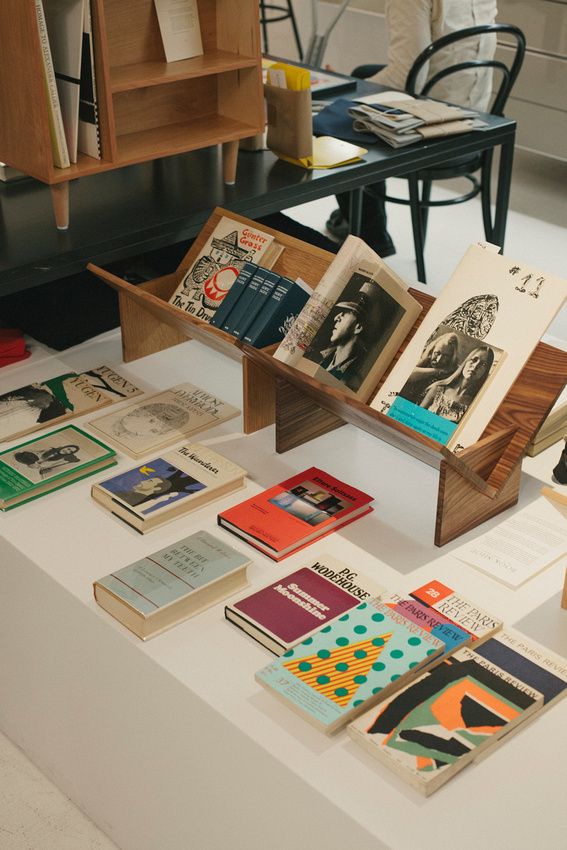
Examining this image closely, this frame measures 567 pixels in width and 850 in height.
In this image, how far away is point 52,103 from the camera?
2188 millimetres

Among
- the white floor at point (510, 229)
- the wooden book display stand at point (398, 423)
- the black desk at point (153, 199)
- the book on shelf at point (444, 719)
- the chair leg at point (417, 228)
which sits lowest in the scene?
the white floor at point (510, 229)

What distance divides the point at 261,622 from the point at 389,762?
0.31m

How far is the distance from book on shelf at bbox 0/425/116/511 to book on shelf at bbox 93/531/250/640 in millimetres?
309

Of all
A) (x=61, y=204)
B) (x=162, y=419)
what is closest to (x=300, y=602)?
(x=162, y=419)

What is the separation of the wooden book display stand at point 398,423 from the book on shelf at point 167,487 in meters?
0.16

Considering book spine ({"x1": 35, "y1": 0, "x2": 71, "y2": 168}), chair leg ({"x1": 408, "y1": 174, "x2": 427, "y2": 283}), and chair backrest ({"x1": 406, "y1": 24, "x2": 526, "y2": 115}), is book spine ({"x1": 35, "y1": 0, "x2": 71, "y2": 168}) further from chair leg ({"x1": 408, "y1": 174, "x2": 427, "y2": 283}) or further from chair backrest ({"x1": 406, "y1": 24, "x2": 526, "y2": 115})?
chair leg ({"x1": 408, "y1": 174, "x2": 427, "y2": 283})

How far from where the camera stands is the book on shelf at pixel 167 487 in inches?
70.9

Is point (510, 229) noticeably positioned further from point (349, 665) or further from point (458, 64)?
point (349, 665)

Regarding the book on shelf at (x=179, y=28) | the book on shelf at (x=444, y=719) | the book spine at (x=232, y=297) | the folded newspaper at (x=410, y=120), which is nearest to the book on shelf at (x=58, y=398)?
the book spine at (x=232, y=297)

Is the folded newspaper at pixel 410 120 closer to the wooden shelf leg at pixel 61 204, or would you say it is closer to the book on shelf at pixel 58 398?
the wooden shelf leg at pixel 61 204

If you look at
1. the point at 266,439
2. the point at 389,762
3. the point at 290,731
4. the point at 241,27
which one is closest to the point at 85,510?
the point at 266,439

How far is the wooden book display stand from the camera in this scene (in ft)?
5.56

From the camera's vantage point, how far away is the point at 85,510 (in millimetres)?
1845

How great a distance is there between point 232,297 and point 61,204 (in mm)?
522
